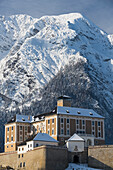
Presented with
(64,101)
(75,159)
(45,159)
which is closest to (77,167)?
(75,159)

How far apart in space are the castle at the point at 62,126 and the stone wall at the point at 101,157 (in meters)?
22.5

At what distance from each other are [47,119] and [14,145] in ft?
→ 58.2

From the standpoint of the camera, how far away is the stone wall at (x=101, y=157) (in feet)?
375

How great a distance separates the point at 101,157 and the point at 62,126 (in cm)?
3061

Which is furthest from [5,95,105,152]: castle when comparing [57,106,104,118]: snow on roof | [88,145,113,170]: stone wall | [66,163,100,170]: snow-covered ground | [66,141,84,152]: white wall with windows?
[88,145,113,170]: stone wall

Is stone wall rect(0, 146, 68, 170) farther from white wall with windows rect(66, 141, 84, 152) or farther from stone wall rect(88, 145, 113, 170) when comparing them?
stone wall rect(88, 145, 113, 170)

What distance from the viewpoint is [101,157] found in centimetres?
11706

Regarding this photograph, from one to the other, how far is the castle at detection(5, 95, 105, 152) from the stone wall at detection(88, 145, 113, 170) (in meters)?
22.5

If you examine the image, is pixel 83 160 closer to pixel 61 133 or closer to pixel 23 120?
pixel 61 133

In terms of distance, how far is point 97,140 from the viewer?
152125 millimetres

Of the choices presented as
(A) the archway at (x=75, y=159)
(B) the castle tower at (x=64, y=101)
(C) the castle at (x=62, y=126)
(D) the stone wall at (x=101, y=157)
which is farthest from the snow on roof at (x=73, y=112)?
(D) the stone wall at (x=101, y=157)

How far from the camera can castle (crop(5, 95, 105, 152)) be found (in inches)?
5694

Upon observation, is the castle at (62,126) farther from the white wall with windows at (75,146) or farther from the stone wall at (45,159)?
the stone wall at (45,159)

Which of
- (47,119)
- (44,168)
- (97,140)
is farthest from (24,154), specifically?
(97,140)
